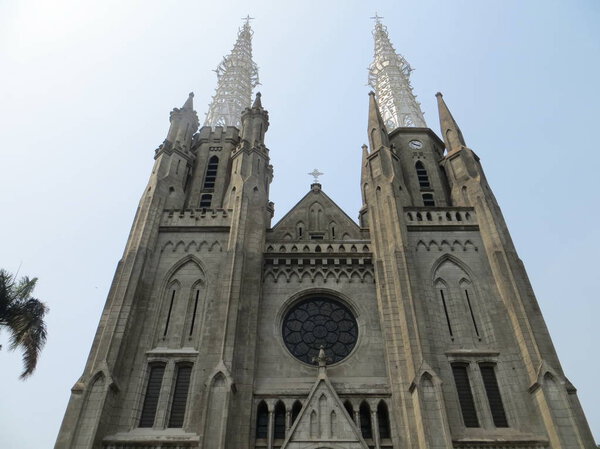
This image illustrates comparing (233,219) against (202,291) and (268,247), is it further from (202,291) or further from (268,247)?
(202,291)

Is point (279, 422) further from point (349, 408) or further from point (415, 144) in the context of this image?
point (415, 144)

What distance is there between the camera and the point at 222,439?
53.4 feet

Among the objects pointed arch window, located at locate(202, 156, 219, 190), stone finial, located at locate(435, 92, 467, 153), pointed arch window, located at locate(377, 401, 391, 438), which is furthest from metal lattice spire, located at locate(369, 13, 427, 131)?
pointed arch window, located at locate(377, 401, 391, 438)

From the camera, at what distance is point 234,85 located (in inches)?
1628

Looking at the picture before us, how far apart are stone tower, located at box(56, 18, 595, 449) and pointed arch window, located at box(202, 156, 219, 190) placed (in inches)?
33.5

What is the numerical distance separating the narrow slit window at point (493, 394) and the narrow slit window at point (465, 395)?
607 millimetres

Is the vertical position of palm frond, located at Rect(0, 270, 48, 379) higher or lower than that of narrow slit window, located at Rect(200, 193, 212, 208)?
lower

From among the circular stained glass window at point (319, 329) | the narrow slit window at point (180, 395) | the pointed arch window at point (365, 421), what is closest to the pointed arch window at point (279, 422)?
the circular stained glass window at point (319, 329)

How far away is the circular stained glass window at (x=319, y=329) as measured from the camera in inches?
809

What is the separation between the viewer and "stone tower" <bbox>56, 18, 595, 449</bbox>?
56.5ft

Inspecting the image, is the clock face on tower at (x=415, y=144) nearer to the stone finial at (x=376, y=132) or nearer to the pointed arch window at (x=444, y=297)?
the stone finial at (x=376, y=132)

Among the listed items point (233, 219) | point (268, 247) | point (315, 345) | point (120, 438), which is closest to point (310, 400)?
point (315, 345)

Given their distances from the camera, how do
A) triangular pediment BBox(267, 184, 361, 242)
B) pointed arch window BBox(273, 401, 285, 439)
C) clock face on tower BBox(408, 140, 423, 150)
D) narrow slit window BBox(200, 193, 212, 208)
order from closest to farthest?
pointed arch window BBox(273, 401, 285, 439)
triangular pediment BBox(267, 184, 361, 242)
narrow slit window BBox(200, 193, 212, 208)
clock face on tower BBox(408, 140, 423, 150)

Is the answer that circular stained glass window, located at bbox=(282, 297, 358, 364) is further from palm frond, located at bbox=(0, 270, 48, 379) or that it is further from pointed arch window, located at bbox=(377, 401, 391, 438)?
palm frond, located at bbox=(0, 270, 48, 379)
